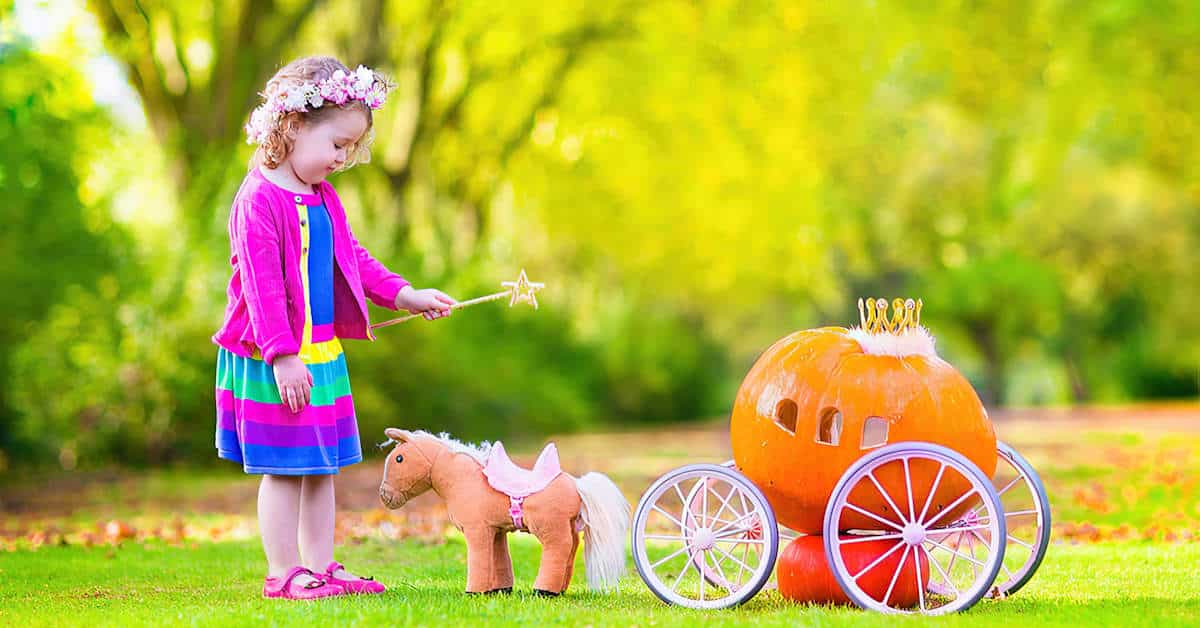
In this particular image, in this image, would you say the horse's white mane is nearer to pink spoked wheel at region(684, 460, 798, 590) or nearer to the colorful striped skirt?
the colorful striped skirt

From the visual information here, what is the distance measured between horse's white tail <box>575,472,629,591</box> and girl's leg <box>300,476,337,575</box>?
3.12 feet

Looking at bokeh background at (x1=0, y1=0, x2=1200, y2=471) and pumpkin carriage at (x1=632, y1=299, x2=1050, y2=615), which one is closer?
pumpkin carriage at (x1=632, y1=299, x2=1050, y2=615)

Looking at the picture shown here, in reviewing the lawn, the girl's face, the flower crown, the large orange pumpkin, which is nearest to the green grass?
the lawn

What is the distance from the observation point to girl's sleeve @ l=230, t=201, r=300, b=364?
500 cm

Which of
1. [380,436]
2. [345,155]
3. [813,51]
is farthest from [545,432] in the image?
[345,155]

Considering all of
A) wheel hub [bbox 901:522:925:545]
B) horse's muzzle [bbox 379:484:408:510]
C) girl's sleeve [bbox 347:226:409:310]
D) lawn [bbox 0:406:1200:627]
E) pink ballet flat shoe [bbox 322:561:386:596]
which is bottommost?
lawn [bbox 0:406:1200:627]

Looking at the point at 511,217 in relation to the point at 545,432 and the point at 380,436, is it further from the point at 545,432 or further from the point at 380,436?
the point at 380,436

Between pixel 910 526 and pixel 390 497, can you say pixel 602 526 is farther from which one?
pixel 910 526

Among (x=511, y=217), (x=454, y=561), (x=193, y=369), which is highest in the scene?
(x=511, y=217)

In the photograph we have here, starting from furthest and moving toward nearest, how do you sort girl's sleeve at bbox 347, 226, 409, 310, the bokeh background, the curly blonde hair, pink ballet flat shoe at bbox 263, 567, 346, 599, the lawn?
1. the bokeh background
2. girl's sleeve at bbox 347, 226, 409, 310
3. the curly blonde hair
4. pink ballet flat shoe at bbox 263, 567, 346, 599
5. the lawn

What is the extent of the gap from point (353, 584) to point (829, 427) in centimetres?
186

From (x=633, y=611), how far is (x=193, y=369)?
8163 mm

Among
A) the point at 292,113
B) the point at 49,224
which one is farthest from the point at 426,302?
the point at 49,224

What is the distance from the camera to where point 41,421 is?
12.1 metres
